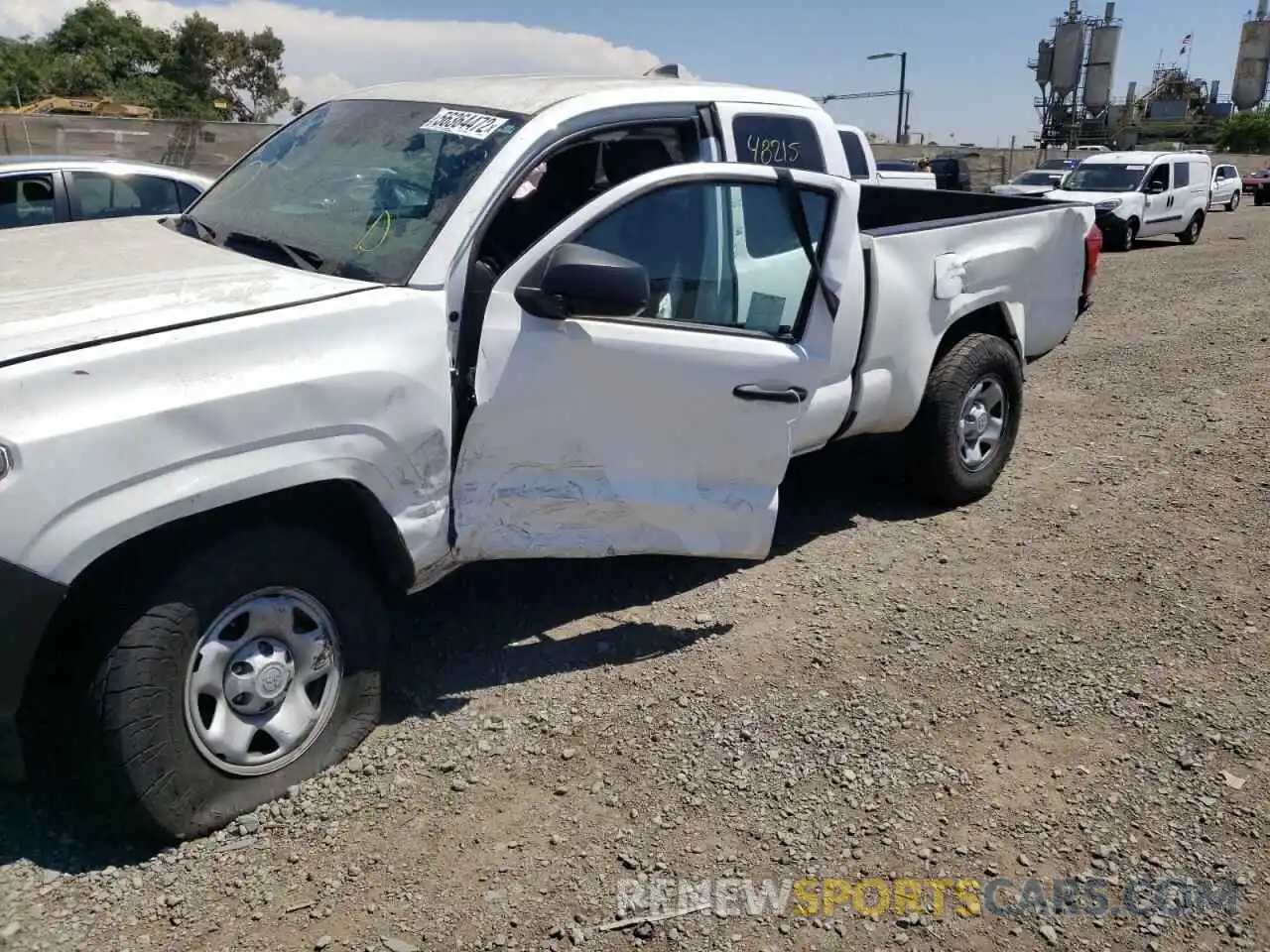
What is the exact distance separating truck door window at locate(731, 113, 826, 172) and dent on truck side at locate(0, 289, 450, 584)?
164 cm

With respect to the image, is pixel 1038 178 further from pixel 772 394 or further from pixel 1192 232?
pixel 772 394

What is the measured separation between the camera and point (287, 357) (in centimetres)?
261

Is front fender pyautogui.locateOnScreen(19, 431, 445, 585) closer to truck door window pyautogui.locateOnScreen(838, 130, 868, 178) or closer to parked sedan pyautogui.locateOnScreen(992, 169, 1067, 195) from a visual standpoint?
truck door window pyautogui.locateOnScreen(838, 130, 868, 178)

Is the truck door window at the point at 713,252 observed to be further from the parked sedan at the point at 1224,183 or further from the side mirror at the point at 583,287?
the parked sedan at the point at 1224,183

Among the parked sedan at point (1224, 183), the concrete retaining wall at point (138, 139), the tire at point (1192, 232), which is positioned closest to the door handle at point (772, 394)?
the concrete retaining wall at point (138, 139)

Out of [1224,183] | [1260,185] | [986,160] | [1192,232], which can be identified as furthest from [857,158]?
[986,160]

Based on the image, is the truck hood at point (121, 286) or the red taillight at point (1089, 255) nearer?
the truck hood at point (121, 286)

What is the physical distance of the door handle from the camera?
Answer: 356cm

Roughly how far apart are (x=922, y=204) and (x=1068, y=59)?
258ft

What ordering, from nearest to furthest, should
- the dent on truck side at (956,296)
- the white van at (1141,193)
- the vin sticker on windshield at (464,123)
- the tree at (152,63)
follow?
the vin sticker on windshield at (464,123)
the dent on truck side at (956,296)
the white van at (1141,193)
the tree at (152,63)

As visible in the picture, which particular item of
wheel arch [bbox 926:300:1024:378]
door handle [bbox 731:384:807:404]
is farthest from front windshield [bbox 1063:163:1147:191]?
door handle [bbox 731:384:807:404]

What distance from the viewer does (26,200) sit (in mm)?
7023

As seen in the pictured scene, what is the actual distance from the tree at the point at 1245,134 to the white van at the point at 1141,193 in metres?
57.8

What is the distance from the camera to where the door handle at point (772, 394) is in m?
3.56
